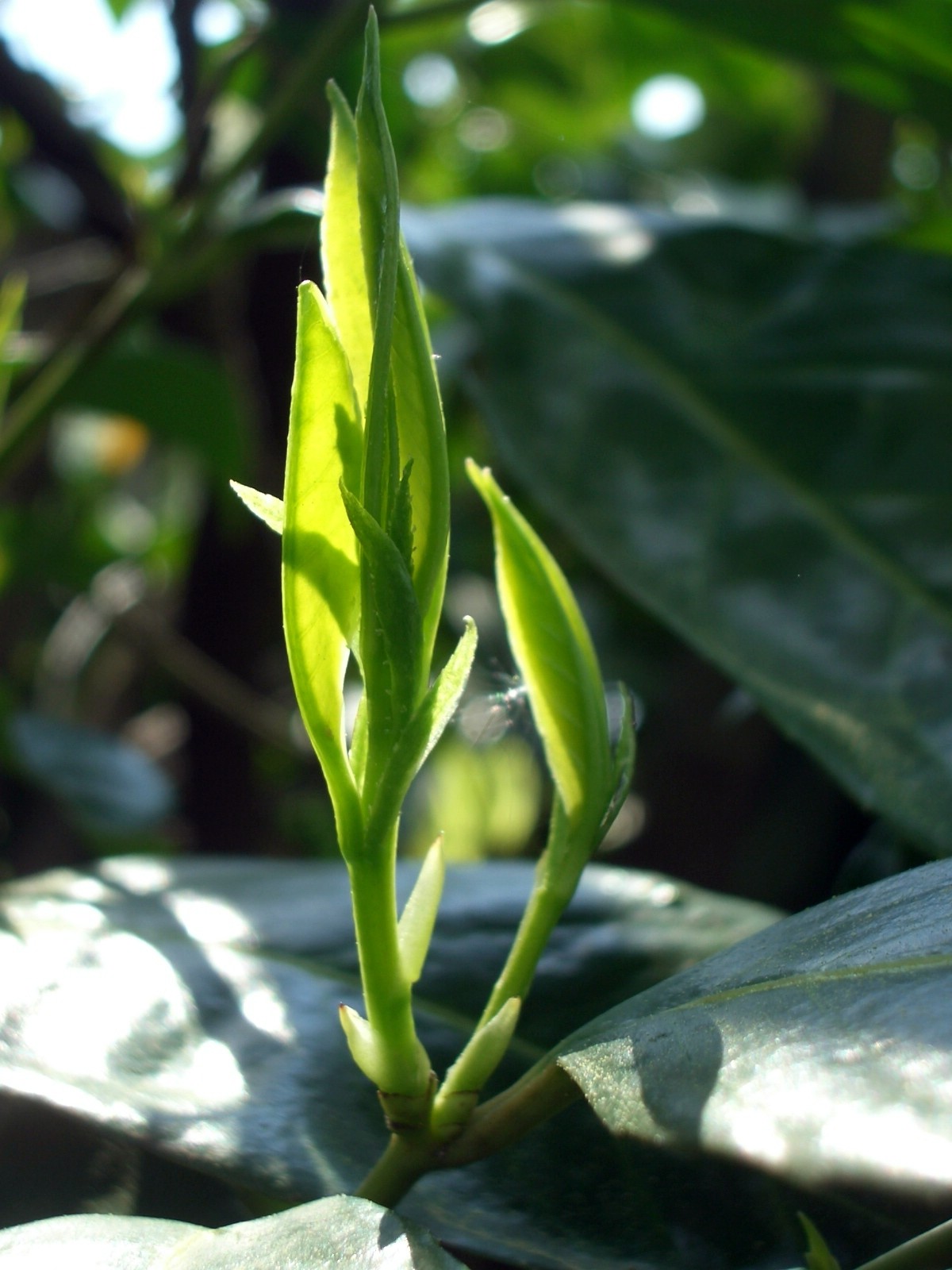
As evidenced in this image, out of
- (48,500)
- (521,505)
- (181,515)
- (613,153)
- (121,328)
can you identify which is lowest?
(121,328)

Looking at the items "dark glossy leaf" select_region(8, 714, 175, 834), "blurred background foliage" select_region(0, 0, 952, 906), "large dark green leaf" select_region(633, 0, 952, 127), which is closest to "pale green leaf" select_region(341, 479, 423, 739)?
"blurred background foliage" select_region(0, 0, 952, 906)

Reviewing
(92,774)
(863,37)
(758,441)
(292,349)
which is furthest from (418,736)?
(292,349)

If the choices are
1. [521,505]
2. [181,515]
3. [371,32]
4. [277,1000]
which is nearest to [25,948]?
[277,1000]

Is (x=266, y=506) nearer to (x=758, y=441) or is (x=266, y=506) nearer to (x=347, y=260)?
(x=347, y=260)

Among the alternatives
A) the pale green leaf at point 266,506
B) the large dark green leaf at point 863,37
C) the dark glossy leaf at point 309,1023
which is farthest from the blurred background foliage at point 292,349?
the pale green leaf at point 266,506

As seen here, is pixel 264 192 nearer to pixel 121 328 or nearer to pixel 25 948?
pixel 121 328

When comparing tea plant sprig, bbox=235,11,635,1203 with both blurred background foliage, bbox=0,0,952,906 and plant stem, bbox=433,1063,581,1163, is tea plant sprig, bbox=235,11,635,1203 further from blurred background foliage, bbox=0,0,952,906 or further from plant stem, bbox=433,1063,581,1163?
blurred background foliage, bbox=0,0,952,906

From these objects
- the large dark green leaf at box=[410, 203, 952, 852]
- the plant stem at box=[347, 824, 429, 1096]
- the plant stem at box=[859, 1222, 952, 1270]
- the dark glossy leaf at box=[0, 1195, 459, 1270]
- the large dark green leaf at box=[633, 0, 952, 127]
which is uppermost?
the large dark green leaf at box=[633, 0, 952, 127]
